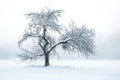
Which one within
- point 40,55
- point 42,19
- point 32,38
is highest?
point 42,19

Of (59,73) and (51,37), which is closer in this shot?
(59,73)

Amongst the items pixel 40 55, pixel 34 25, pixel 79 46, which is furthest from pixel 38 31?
pixel 79 46

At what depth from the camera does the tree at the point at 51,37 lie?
37562 millimetres

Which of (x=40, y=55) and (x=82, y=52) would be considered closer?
(x=82, y=52)

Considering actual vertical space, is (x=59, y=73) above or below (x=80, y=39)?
below

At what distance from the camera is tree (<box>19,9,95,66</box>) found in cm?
3756

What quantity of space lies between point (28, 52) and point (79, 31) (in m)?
8.72

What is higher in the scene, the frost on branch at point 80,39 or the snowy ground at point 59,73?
the frost on branch at point 80,39

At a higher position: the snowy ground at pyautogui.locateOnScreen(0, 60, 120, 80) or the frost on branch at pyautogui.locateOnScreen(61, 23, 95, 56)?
the frost on branch at pyautogui.locateOnScreen(61, 23, 95, 56)

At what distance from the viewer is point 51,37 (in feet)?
133

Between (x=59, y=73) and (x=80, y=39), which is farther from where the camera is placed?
(x=80, y=39)

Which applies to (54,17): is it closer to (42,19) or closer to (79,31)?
(42,19)

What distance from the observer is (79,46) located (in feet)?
123

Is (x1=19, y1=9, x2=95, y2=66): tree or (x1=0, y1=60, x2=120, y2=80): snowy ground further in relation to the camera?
(x1=19, y1=9, x2=95, y2=66): tree
